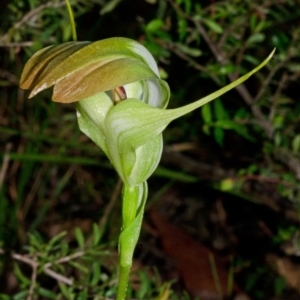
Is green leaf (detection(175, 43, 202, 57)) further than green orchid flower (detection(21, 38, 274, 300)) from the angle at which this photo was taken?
Yes

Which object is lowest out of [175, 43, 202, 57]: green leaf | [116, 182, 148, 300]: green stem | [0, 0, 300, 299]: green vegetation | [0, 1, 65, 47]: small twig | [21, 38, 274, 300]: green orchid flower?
[0, 0, 300, 299]: green vegetation

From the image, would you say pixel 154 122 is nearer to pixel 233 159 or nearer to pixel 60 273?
pixel 60 273

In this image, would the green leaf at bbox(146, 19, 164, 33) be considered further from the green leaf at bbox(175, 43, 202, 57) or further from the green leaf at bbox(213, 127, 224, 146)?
the green leaf at bbox(213, 127, 224, 146)

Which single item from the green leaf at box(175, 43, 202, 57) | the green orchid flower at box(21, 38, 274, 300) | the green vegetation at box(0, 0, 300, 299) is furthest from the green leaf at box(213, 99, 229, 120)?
the green orchid flower at box(21, 38, 274, 300)

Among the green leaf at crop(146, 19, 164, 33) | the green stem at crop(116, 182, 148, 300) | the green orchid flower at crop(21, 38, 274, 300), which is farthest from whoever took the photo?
the green leaf at crop(146, 19, 164, 33)

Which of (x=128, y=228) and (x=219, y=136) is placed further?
(x=219, y=136)

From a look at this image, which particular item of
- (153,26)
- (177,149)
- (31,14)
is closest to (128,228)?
(153,26)

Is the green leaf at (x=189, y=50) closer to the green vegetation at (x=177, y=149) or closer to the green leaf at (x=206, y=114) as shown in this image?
the green vegetation at (x=177, y=149)

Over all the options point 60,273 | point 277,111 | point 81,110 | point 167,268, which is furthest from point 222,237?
point 81,110

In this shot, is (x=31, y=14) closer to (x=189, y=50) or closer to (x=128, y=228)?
(x=189, y=50)
